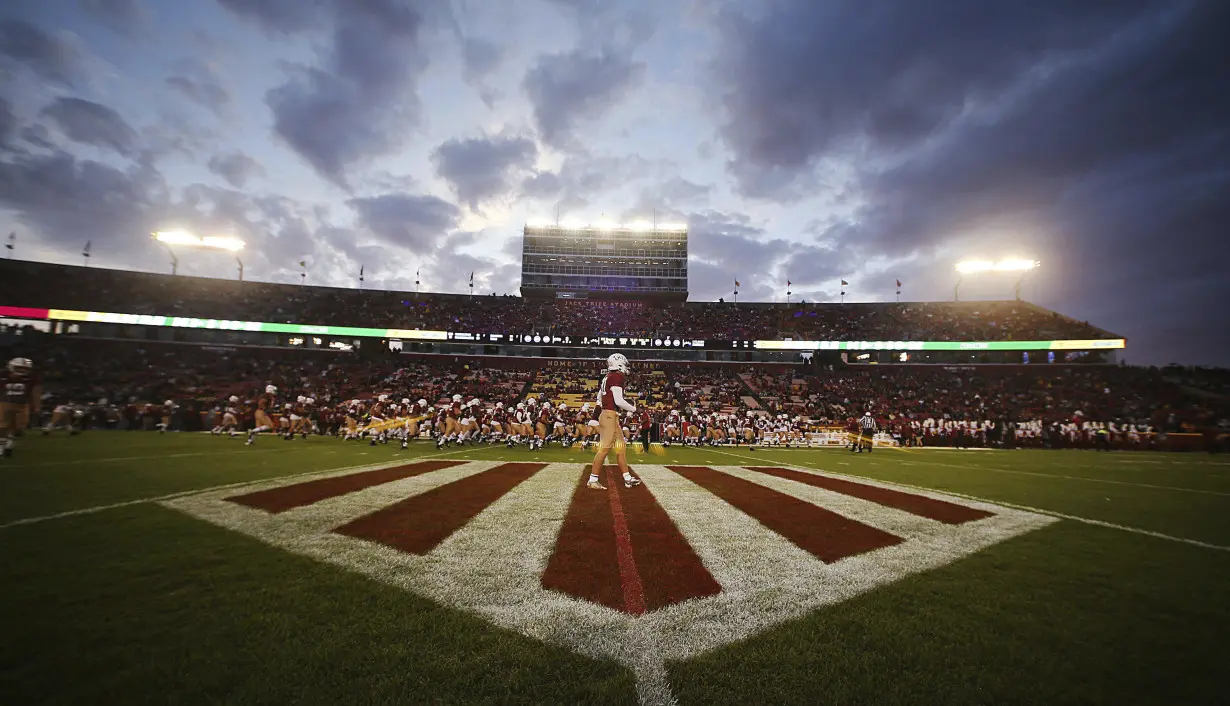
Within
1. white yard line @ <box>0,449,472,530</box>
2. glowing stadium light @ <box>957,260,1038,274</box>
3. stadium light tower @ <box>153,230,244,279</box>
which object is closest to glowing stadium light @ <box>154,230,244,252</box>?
stadium light tower @ <box>153,230,244,279</box>

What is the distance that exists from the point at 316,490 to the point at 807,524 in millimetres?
6733

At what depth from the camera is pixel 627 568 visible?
3.86 metres

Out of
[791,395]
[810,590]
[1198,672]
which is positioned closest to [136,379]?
[810,590]

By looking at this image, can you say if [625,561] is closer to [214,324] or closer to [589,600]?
[589,600]

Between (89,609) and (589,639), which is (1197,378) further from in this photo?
(89,609)

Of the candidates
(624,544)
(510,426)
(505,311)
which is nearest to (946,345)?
(510,426)

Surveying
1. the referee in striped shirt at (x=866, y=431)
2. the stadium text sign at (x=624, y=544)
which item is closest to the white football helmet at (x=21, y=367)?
the stadium text sign at (x=624, y=544)

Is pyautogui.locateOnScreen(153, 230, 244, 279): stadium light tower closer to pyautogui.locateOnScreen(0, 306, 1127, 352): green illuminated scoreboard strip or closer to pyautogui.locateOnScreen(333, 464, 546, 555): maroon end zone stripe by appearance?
pyautogui.locateOnScreen(0, 306, 1127, 352): green illuminated scoreboard strip

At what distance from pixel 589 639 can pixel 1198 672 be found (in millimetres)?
3278

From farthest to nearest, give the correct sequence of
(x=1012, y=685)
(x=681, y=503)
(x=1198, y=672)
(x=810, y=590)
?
(x=681, y=503) → (x=810, y=590) → (x=1198, y=672) → (x=1012, y=685)

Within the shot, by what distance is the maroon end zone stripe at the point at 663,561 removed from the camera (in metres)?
3.35

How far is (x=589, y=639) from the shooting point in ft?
8.73

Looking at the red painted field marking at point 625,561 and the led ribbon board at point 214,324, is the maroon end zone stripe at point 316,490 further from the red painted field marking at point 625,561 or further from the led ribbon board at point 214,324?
the led ribbon board at point 214,324

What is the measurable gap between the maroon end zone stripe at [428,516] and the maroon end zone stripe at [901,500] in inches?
226
